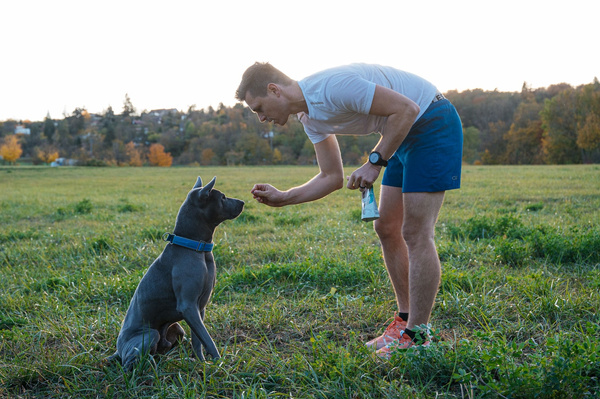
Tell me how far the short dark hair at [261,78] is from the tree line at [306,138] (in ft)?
97.8

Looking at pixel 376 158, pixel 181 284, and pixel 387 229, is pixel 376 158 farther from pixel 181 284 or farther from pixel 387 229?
pixel 181 284

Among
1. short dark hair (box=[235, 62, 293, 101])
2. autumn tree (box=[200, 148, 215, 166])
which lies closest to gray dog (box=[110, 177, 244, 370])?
short dark hair (box=[235, 62, 293, 101])

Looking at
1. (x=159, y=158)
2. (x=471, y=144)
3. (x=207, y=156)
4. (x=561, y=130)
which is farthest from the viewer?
(x=159, y=158)

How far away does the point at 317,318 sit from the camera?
3.66m

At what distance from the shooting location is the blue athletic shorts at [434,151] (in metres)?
2.95

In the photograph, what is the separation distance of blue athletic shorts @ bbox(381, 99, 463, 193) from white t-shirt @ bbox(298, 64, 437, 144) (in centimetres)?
10

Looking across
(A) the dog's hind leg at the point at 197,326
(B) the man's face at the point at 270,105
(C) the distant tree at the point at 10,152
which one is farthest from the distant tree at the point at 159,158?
(A) the dog's hind leg at the point at 197,326

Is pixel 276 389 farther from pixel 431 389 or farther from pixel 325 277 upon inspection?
pixel 325 277

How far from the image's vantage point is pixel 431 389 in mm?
2529

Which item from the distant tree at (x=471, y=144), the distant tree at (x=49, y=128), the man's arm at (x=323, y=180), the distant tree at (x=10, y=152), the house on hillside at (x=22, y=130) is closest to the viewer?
the man's arm at (x=323, y=180)

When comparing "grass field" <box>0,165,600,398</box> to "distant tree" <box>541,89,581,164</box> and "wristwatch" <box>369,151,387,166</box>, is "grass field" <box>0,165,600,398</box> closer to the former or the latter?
"wristwatch" <box>369,151,387,166</box>

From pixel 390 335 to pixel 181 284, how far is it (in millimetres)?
1531

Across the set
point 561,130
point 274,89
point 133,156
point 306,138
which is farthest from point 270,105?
point 133,156

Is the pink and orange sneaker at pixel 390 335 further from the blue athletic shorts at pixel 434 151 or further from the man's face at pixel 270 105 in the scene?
the man's face at pixel 270 105
